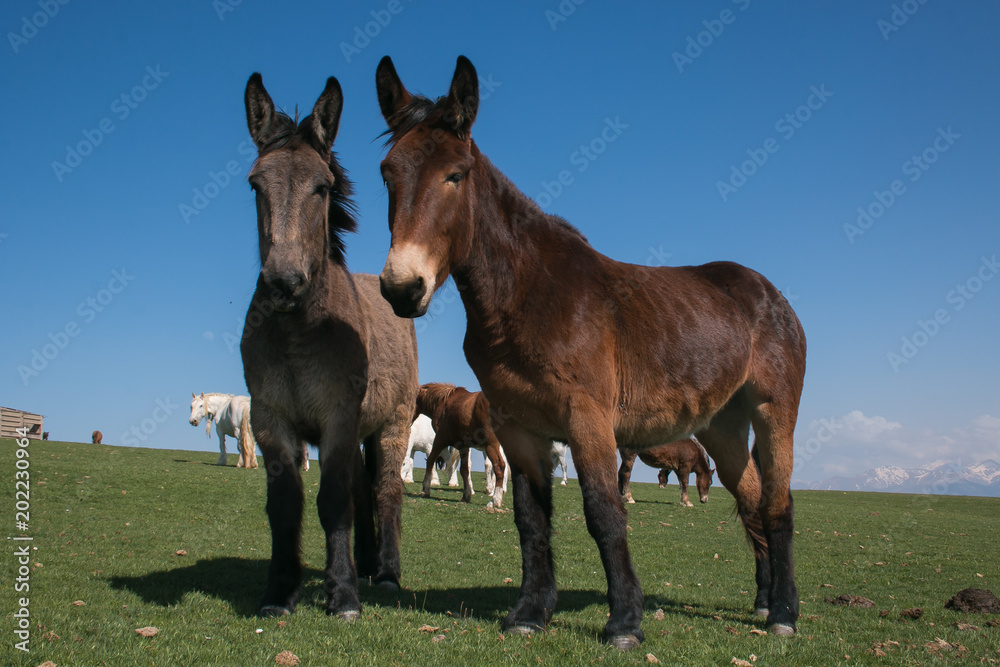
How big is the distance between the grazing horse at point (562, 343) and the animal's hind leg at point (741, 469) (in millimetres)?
161

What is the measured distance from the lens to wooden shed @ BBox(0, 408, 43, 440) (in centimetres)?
2944

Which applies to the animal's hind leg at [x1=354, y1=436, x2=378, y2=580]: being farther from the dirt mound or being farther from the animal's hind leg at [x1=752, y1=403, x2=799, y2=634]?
the dirt mound

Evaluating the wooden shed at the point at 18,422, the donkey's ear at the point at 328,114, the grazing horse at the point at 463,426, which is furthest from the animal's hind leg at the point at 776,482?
the wooden shed at the point at 18,422

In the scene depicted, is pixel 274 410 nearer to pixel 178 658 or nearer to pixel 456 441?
pixel 178 658

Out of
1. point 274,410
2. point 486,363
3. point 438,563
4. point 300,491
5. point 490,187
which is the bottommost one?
point 438,563

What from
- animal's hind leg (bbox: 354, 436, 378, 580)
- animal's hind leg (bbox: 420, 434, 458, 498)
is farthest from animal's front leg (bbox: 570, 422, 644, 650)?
animal's hind leg (bbox: 420, 434, 458, 498)

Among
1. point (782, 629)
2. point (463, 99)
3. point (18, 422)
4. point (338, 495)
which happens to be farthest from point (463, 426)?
point (18, 422)

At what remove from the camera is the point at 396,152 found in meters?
4.45

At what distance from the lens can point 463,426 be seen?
16.4m

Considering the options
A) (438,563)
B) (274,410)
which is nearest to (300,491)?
(274,410)

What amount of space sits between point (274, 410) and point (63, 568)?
325 cm

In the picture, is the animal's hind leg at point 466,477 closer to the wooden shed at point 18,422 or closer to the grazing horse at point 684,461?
the grazing horse at point 684,461

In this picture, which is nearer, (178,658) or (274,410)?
(178,658)

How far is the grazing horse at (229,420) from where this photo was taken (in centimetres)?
2195
